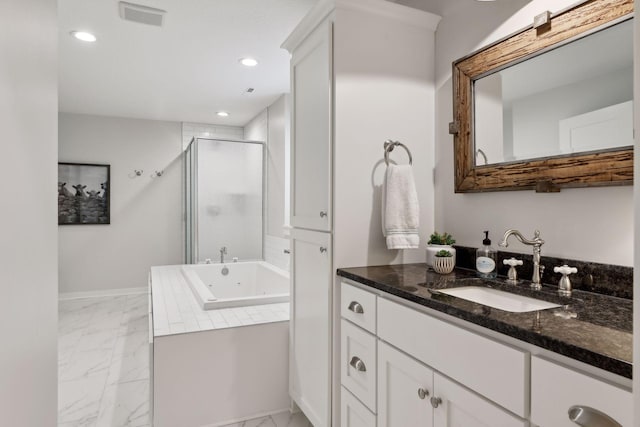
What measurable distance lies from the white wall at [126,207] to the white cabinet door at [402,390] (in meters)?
4.74

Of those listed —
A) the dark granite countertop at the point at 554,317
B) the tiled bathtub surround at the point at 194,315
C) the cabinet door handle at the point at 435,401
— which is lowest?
the tiled bathtub surround at the point at 194,315

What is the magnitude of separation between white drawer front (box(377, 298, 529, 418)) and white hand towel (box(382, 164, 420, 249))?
417 millimetres

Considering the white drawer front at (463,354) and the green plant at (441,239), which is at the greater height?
the green plant at (441,239)

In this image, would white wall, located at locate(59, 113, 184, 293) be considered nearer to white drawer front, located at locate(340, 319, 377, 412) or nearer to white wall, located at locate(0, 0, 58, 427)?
white drawer front, located at locate(340, 319, 377, 412)

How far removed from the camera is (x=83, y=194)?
5.07 metres


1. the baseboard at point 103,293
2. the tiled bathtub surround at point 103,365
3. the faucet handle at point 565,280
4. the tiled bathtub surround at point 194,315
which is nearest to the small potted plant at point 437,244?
the faucet handle at point 565,280

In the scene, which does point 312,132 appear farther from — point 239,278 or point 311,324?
point 239,278

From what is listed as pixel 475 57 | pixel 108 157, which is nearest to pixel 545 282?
pixel 475 57

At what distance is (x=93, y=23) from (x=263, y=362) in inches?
98.7

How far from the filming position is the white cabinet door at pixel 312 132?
178 centimetres

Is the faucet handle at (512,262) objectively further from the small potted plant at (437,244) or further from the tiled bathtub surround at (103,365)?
the tiled bathtub surround at (103,365)

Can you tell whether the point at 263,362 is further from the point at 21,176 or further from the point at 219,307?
the point at 21,176

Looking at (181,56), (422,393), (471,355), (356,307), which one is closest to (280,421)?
(356,307)

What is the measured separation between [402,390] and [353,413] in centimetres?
44
